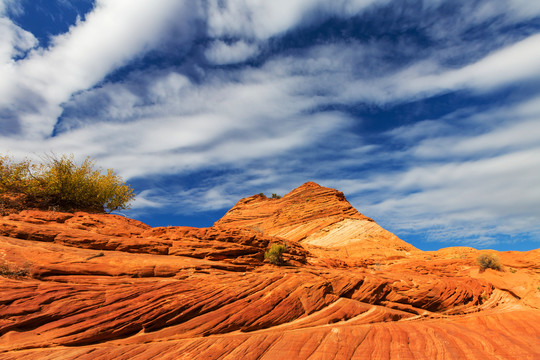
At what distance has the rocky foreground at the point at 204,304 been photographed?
27.5ft

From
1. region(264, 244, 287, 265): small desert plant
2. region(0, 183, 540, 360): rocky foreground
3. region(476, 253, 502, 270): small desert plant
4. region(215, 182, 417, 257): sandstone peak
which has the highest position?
region(215, 182, 417, 257): sandstone peak

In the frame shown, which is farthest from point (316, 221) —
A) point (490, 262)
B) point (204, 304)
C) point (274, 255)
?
point (204, 304)

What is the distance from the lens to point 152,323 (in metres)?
9.16

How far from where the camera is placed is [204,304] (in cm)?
1014

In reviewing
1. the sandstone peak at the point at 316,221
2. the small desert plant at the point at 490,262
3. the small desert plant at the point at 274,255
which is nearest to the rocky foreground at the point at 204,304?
the small desert plant at the point at 274,255

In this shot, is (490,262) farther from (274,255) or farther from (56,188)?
(56,188)

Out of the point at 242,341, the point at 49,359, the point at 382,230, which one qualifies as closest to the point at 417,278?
the point at 242,341

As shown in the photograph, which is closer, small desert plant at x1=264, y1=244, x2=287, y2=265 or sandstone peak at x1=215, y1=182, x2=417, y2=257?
small desert plant at x1=264, y1=244, x2=287, y2=265

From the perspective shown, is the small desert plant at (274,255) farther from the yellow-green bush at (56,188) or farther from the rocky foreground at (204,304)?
the yellow-green bush at (56,188)

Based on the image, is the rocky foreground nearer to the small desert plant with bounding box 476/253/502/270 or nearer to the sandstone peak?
the small desert plant with bounding box 476/253/502/270

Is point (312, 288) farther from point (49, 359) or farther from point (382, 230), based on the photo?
point (382, 230)

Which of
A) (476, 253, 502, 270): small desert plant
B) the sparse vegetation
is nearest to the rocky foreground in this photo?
the sparse vegetation

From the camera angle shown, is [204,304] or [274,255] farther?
[274,255]

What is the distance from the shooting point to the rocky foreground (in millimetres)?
8383
